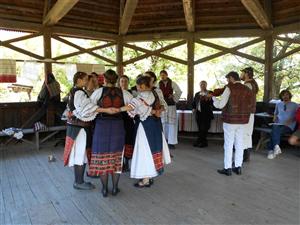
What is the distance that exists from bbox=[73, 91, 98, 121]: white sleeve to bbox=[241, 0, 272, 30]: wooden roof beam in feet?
12.8

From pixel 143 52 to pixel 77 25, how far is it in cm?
175

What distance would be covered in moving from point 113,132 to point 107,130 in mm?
72

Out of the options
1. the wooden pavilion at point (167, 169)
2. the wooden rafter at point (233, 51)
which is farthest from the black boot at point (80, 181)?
the wooden rafter at point (233, 51)

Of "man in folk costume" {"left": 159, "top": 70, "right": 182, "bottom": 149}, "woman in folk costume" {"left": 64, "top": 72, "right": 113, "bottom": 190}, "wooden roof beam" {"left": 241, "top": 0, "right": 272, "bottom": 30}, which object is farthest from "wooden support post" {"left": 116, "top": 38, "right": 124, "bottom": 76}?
"woman in folk costume" {"left": 64, "top": 72, "right": 113, "bottom": 190}

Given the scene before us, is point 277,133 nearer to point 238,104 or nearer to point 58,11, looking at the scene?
point 238,104

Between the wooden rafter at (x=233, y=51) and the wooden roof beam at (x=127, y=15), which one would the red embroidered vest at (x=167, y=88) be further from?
the wooden rafter at (x=233, y=51)

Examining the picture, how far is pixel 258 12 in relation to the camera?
6066mm

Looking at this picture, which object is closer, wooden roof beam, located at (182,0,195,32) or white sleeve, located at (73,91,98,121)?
white sleeve, located at (73,91,98,121)

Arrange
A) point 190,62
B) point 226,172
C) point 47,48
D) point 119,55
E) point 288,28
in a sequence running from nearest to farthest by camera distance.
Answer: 1. point 226,172
2. point 288,28
3. point 47,48
4. point 190,62
5. point 119,55

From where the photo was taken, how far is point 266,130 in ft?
19.4

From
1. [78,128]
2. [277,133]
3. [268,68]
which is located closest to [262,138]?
[277,133]

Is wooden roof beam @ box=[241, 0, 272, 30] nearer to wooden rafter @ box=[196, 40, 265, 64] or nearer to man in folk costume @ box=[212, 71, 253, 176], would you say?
wooden rafter @ box=[196, 40, 265, 64]

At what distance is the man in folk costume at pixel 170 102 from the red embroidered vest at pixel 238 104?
1.76 meters

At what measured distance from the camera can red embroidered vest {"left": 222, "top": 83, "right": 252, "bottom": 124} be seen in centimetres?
420
